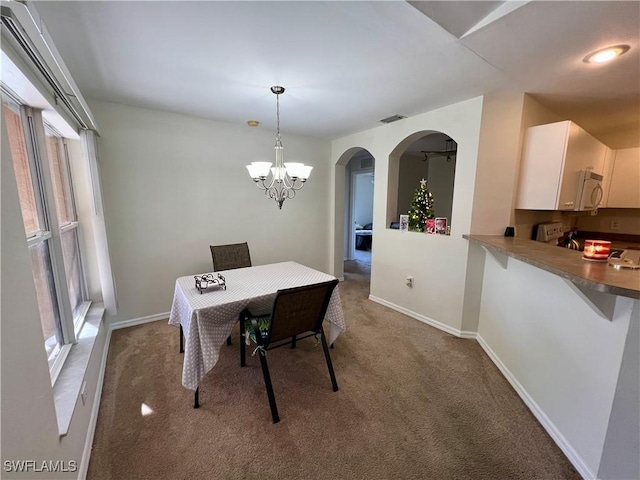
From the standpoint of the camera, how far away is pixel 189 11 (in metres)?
1.35

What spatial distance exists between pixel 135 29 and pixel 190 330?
6.00 ft

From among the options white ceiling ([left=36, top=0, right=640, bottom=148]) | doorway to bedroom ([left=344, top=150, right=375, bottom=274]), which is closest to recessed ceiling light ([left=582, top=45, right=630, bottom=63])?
white ceiling ([left=36, top=0, right=640, bottom=148])

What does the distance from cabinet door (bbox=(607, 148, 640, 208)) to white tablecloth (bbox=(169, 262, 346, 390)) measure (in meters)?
3.84

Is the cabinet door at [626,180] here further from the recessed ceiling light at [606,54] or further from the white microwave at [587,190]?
the recessed ceiling light at [606,54]

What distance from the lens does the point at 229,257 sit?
301cm

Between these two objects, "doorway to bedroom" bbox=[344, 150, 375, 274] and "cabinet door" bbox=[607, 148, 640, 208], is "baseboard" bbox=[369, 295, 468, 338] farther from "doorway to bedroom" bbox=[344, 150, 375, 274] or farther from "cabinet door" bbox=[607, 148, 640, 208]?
"cabinet door" bbox=[607, 148, 640, 208]

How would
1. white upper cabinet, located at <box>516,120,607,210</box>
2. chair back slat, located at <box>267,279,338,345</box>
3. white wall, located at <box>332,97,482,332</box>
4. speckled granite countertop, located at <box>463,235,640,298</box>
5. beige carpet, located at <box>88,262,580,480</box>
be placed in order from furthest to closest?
white wall, located at <box>332,97,482,332</box> < white upper cabinet, located at <box>516,120,607,210</box> < chair back slat, located at <box>267,279,338,345</box> < beige carpet, located at <box>88,262,580,480</box> < speckled granite countertop, located at <box>463,235,640,298</box>

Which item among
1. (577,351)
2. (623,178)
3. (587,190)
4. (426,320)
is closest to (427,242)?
(426,320)

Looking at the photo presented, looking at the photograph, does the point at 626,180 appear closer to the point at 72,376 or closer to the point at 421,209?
the point at 421,209

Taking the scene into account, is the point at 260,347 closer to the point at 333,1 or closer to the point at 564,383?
the point at 564,383

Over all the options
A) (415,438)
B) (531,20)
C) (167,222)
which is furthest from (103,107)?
(415,438)

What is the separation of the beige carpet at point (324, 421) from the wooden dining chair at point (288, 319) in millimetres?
223

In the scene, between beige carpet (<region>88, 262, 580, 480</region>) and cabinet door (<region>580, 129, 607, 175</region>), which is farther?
cabinet door (<region>580, 129, 607, 175</region>)

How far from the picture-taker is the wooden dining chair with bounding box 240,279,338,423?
1.71 metres
